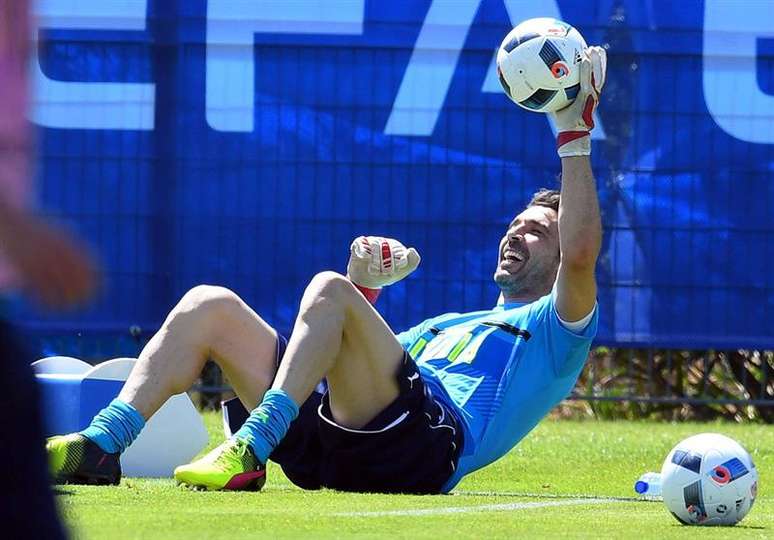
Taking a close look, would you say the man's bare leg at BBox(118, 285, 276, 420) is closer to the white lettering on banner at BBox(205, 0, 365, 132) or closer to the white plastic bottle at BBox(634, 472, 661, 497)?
the white plastic bottle at BBox(634, 472, 661, 497)

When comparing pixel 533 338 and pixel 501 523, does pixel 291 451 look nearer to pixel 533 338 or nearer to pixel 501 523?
pixel 533 338

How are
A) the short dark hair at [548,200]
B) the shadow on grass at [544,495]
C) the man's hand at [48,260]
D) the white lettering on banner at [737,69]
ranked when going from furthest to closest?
the white lettering on banner at [737,69]
the short dark hair at [548,200]
the shadow on grass at [544,495]
the man's hand at [48,260]

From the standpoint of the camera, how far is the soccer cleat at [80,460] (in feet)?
15.2

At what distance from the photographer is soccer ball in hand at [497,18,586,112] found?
5.14 m

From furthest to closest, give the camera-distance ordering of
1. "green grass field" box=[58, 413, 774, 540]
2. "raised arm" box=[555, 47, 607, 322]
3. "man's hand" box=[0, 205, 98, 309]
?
"raised arm" box=[555, 47, 607, 322]
"green grass field" box=[58, 413, 774, 540]
"man's hand" box=[0, 205, 98, 309]

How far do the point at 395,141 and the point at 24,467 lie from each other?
Answer: 736 centimetres

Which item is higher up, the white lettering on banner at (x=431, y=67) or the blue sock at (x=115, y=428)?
the white lettering on banner at (x=431, y=67)

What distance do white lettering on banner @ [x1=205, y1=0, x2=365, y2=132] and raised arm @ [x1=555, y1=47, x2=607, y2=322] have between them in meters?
4.11

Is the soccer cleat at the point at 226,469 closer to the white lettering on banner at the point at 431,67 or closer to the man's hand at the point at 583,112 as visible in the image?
the man's hand at the point at 583,112

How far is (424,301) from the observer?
29.5 feet

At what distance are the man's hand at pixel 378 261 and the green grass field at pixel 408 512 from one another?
780 mm

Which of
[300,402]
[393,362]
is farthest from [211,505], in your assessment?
[393,362]

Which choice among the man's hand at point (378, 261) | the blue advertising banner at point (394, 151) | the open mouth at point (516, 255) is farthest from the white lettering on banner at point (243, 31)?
the open mouth at point (516, 255)

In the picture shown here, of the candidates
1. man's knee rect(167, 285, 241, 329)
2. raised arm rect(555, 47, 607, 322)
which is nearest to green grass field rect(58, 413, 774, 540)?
man's knee rect(167, 285, 241, 329)
